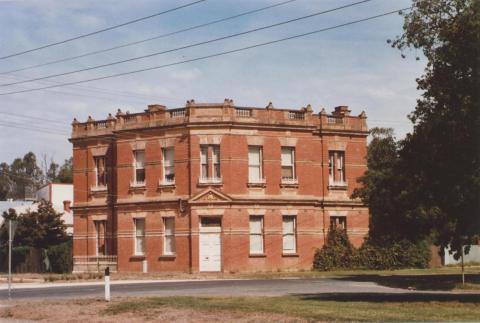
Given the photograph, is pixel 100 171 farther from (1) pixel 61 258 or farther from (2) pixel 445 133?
(2) pixel 445 133

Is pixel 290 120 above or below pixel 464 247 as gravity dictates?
above

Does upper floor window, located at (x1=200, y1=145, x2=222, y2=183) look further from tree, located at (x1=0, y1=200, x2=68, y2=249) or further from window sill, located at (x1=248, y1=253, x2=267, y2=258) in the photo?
tree, located at (x1=0, y1=200, x2=68, y2=249)

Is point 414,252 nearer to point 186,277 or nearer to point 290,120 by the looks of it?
point 290,120

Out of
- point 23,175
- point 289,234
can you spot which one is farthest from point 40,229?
point 23,175

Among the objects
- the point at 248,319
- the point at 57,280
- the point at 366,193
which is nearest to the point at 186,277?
the point at 57,280

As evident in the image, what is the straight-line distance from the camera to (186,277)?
3866 centimetres

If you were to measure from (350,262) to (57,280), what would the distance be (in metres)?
17.3

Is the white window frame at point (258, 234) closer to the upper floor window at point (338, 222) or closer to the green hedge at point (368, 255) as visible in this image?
the green hedge at point (368, 255)

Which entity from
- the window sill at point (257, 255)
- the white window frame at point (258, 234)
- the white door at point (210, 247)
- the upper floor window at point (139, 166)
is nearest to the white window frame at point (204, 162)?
the white door at point (210, 247)

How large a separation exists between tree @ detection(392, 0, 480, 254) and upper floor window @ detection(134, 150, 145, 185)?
20564 mm

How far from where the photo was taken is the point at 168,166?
4378cm

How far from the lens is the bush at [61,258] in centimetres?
4891

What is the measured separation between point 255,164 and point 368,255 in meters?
9.09

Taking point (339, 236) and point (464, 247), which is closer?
point (464, 247)
